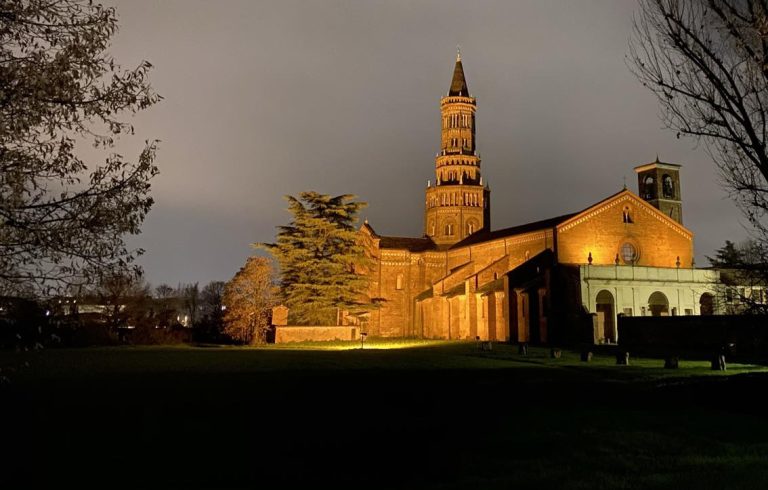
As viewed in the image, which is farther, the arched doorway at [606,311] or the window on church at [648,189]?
the window on church at [648,189]

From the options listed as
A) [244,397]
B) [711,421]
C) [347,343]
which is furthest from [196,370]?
[347,343]

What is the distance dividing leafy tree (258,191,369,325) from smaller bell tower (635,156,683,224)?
3057 centimetres

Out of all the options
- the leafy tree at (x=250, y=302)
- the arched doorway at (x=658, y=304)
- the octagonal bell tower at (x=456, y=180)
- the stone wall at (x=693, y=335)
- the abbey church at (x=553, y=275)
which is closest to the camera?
the stone wall at (x=693, y=335)

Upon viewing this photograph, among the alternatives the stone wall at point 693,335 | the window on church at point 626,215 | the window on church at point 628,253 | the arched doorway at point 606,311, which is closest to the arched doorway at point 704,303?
the window on church at point 628,253

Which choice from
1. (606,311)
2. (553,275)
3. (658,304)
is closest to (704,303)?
(658,304)

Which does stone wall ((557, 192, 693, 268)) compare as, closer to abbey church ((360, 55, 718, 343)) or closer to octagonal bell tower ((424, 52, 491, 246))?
abbey church ((360, 55, 718, 343))

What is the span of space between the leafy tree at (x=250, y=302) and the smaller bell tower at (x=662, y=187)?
39.3 m

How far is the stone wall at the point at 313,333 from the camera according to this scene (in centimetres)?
4516

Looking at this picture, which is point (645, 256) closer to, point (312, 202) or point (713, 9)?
point (312, 202)

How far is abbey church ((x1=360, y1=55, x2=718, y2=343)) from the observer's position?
44.2 m

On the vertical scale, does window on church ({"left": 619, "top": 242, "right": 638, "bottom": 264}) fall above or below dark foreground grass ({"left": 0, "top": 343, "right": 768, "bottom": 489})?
above

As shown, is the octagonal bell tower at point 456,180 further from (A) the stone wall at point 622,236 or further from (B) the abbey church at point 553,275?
(A) the stone wall at point 622,236

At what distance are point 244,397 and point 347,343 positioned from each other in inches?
1287

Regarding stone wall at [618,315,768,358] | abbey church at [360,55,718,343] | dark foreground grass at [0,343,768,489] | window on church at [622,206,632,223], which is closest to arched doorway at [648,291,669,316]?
abbey church at [360,55,718,343]
